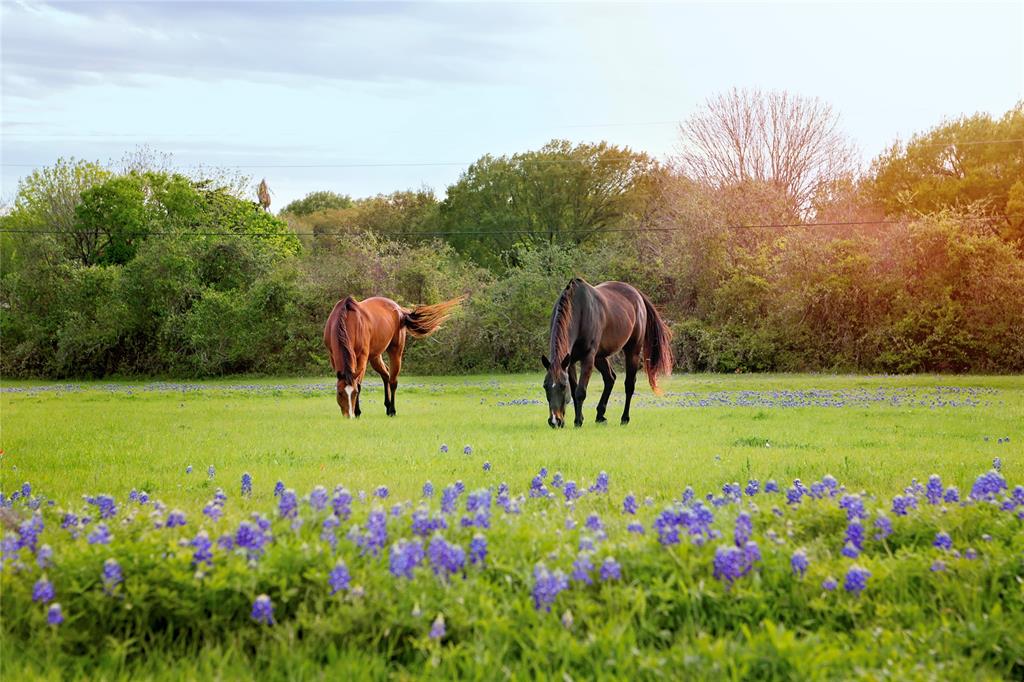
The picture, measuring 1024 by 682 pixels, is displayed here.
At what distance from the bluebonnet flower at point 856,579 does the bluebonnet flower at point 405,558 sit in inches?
83.9

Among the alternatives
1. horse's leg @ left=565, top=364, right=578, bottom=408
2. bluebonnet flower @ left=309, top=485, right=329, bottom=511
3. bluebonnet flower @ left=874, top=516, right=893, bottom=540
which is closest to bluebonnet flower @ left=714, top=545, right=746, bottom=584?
bluebonnet flower @ left=874, top=516, right=893, bottom=540

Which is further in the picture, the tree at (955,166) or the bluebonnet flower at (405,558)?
A: the tree at (955,166)

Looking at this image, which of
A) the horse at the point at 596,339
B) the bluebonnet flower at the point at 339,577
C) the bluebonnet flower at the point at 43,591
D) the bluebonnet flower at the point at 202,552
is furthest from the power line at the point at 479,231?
the bluebonnet flower at the point at 43,591

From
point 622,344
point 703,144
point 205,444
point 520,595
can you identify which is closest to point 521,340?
point 703,144

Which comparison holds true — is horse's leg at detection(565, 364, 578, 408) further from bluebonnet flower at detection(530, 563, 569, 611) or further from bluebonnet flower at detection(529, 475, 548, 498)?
Answer: bluebonnet flower at detection(530, 563, 569, 611)

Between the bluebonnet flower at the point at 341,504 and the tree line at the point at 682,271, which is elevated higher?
the tree line at the point at 682,271

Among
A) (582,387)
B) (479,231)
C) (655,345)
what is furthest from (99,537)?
(479,231)

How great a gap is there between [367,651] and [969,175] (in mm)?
46734

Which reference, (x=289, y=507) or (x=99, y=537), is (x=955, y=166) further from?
(x=99, y=537)

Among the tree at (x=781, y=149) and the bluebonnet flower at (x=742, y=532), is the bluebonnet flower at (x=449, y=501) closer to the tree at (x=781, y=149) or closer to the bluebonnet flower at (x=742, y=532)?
the bluebonnet flower at (x=742, y=532)

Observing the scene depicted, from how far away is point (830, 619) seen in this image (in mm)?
4273

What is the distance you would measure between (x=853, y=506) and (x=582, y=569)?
2090 millimetres

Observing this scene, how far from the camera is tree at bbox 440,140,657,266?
59094 millimetres

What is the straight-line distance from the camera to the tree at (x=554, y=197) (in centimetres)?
5909
